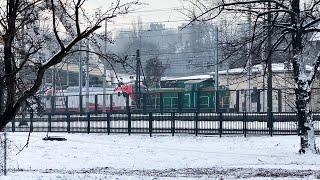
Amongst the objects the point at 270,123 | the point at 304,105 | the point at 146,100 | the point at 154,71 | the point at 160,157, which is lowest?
the point at 160,157

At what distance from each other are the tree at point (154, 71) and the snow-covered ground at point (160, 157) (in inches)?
1491

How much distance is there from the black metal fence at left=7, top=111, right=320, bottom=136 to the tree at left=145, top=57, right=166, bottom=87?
33.5 metres

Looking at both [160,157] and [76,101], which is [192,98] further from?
[160,157]

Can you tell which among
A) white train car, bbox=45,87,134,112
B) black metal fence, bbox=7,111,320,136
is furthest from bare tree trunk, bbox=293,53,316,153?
white train car, bbox=45,87,134,112

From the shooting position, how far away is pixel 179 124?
31.5 m

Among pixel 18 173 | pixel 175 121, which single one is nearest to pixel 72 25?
pixel 18 173

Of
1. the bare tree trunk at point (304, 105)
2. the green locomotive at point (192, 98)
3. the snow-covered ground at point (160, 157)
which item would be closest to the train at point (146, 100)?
the green locomotive at point (192, 98)

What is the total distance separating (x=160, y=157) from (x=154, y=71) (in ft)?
157

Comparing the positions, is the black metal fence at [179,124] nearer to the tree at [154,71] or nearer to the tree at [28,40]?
the tree at [28,40]

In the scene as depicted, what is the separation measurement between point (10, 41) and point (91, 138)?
2055 cm

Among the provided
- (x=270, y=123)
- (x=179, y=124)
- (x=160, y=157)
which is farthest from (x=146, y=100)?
(x=160, y=157)

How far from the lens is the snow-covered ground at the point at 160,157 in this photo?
15.9 metres

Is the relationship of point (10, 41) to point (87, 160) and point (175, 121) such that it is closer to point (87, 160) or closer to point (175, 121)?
point (87, 160)

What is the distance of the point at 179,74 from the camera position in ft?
318
